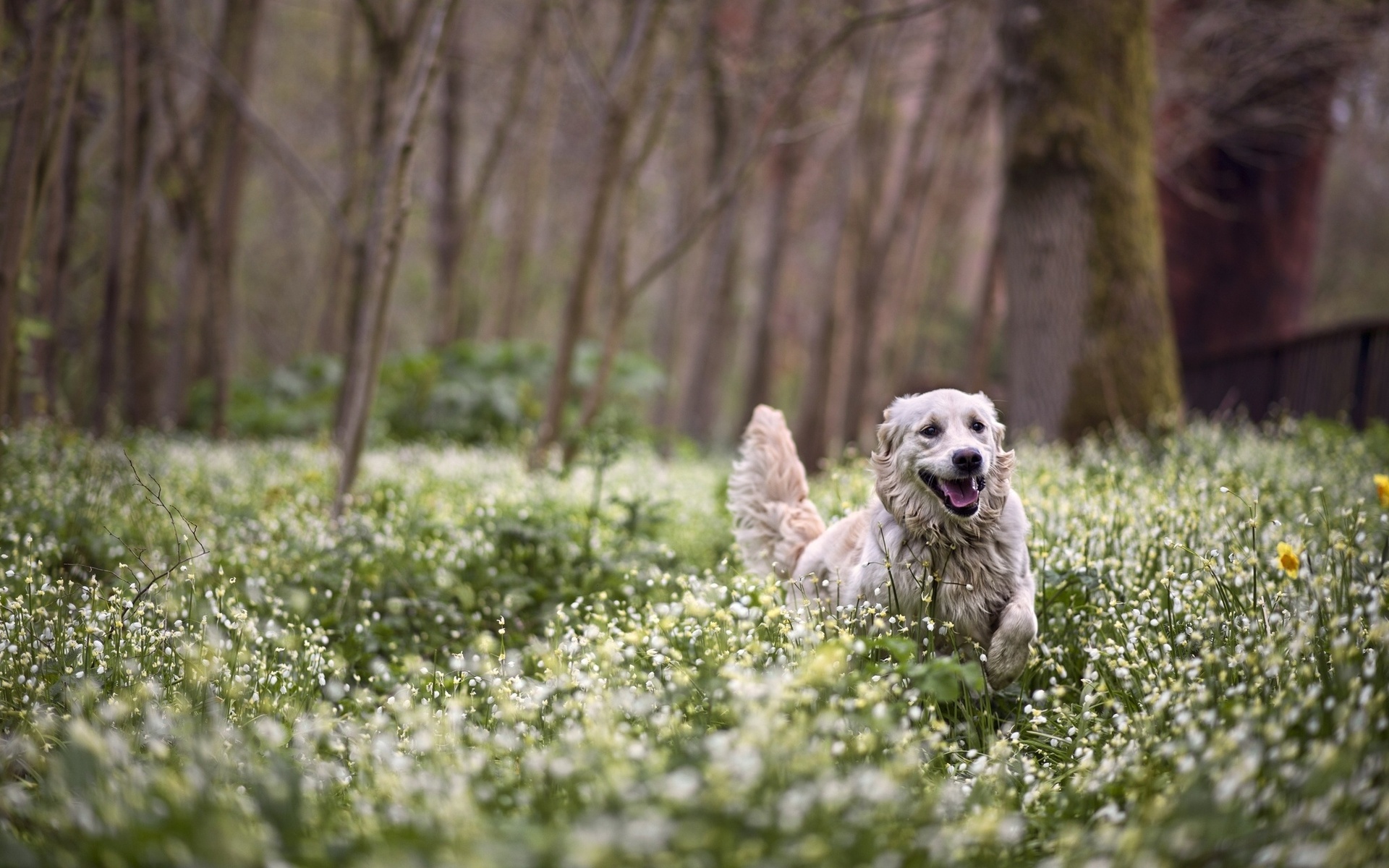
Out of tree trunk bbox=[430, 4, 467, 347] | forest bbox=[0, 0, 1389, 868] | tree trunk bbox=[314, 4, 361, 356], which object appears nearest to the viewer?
forest bbox=[0, 0, 1389, 868]

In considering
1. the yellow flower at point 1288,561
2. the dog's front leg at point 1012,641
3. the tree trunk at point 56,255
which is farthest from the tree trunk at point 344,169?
the yellow flower at point 1288,561

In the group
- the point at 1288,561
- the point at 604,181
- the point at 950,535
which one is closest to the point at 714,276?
the point at 604,181

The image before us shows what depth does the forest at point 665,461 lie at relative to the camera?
2.34 metres

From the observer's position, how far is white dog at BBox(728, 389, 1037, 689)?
3.72 m

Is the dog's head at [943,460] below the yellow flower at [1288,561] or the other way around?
the other way around

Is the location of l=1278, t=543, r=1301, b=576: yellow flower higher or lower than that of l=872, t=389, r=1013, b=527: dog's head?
lower

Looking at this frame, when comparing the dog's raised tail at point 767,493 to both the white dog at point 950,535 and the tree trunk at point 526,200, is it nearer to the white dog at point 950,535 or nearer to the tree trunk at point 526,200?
the white dog at point 950,535

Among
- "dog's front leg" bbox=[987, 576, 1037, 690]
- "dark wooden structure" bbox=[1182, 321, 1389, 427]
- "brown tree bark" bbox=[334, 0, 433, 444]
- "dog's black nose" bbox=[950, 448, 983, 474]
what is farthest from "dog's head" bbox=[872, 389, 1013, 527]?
"dark wooden structure" bbox=[1182, 321, 1389, 427]

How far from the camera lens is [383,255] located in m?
6.77

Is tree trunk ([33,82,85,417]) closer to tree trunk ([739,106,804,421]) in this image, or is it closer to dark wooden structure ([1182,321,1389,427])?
tree trunk ([739,106,804,421])

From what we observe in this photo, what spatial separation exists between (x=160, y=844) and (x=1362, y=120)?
60.8ft

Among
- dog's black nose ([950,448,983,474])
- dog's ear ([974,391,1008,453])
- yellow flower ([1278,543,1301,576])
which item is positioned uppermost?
dog's ear ([974,391,1008,453])

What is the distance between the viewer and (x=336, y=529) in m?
6.24

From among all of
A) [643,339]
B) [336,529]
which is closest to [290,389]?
[336,529]
